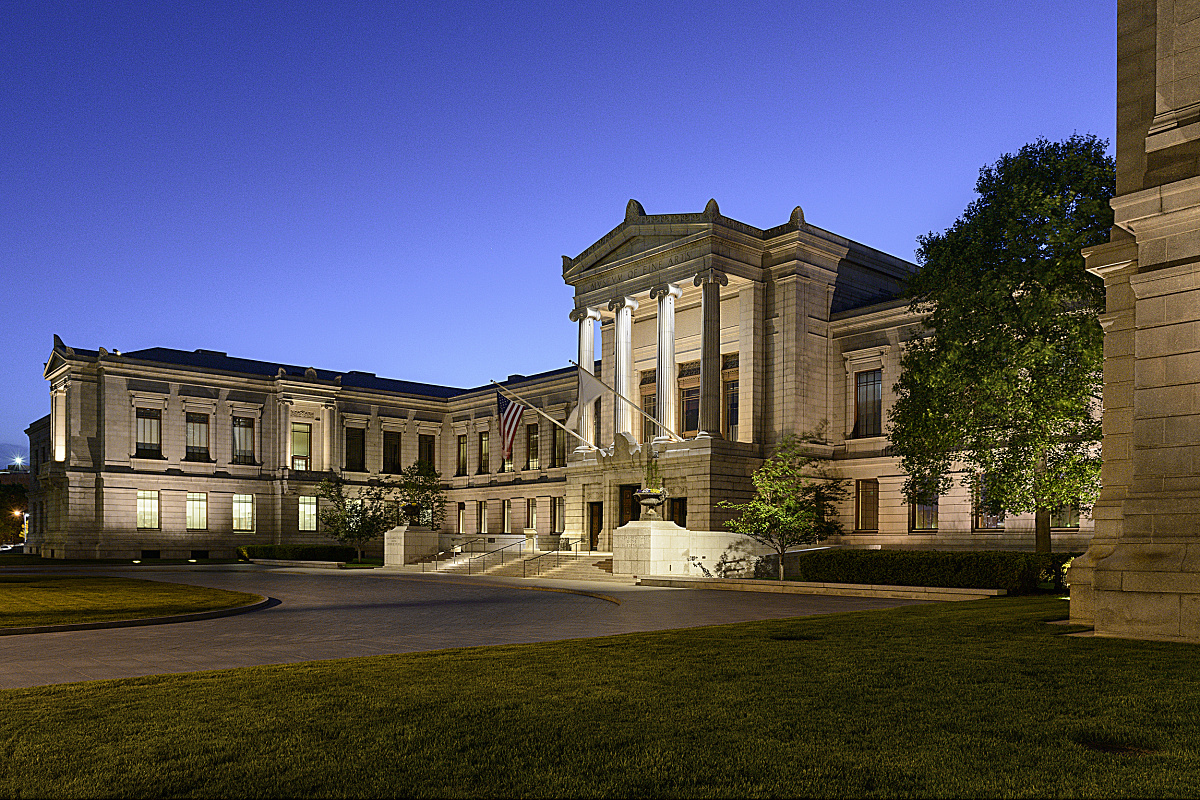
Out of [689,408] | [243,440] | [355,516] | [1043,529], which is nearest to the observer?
[1043,529]

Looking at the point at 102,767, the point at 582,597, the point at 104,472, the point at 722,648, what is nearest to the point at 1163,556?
the point at 722,648

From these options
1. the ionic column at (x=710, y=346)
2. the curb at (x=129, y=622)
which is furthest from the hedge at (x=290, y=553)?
the curb at (x=129, y=622)

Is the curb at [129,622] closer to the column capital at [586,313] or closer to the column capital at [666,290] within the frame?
the column capital at [666,290]

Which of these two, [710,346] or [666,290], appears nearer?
[710,346]

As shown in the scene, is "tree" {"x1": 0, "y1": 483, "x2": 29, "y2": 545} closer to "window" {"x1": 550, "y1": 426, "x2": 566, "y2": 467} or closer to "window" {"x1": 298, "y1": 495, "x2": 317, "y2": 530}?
"window" {"x1": 298, "y1": 495, "x2": 317, "y2": 530}

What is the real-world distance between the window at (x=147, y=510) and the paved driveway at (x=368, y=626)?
39.4 m

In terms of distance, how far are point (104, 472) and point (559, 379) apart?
102ft

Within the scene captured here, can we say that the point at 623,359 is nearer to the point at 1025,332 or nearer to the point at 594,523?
the point at 594,523

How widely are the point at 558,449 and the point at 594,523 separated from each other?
1412cm

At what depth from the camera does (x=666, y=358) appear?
2003 inches

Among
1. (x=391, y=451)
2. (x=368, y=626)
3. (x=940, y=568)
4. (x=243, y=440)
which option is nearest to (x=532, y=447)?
(x=391, y=451)

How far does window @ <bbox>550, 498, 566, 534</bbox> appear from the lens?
65.7 m

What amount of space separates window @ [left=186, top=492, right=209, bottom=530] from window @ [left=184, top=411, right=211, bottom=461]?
2645mm

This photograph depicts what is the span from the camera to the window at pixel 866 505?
48.6 m
